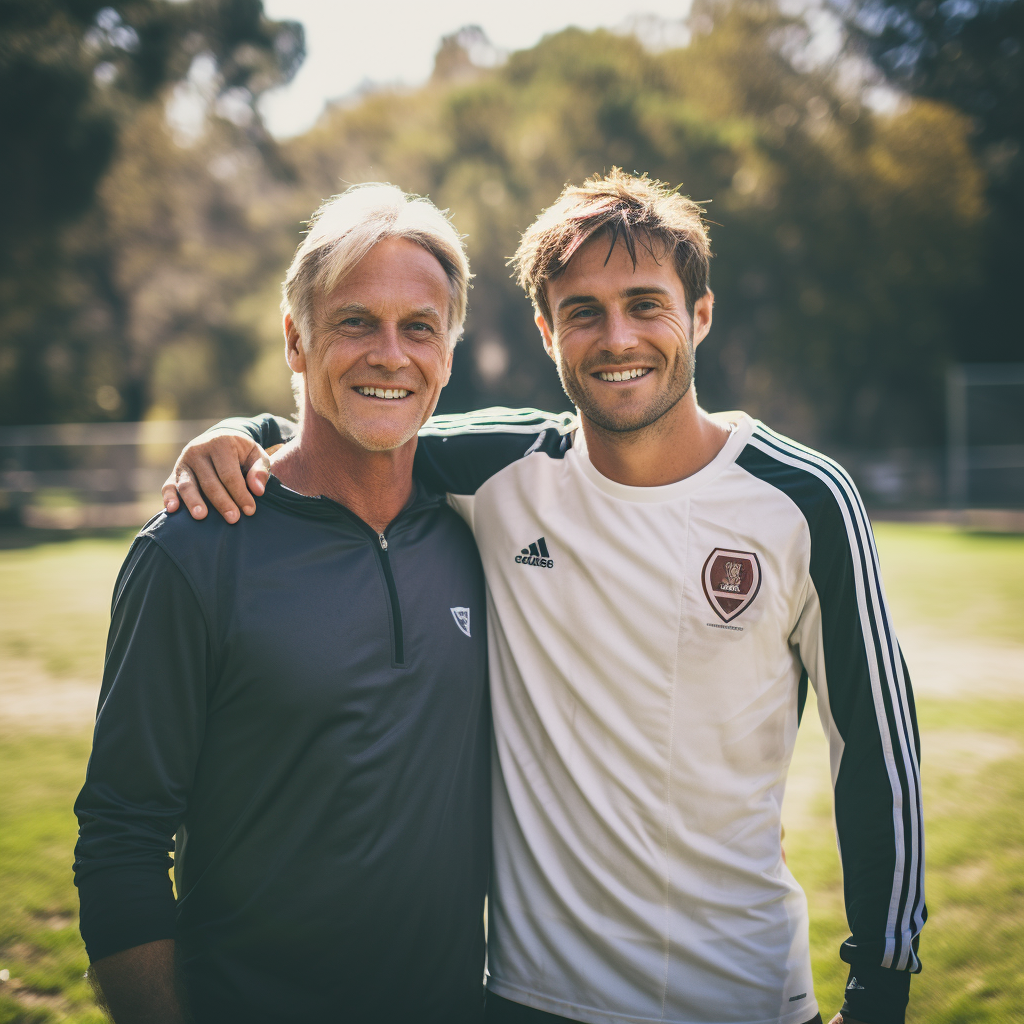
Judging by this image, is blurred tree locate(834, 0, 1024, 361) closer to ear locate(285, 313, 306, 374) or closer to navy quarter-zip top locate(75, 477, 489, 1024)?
ear locate(285, 313, 306, 374)

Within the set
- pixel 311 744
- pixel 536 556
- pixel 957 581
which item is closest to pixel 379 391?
pixel 536 556

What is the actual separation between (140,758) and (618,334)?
1.59 m

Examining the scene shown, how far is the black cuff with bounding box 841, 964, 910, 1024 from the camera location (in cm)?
214

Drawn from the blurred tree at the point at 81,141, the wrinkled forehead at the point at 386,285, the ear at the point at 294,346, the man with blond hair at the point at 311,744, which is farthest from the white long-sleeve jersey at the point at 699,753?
the blurred tree at the point at 81,141

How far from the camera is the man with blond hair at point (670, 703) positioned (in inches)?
87.3

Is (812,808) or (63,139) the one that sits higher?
(63,139)

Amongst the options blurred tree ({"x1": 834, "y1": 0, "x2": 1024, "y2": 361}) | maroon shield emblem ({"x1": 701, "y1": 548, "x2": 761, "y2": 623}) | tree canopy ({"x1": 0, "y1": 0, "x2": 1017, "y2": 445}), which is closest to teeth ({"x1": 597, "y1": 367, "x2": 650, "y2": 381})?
maroon shield emblem ({"x1": 701, "y1": 548, "x2": 761, "y2": 623})

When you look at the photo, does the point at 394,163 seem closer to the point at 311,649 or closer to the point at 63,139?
the point at 63,139

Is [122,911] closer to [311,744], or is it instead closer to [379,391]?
[311,744]

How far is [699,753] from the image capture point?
2.28 meters

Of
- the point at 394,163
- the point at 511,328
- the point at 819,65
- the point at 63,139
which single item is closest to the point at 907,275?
the point at 819,65

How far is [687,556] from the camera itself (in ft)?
7.70

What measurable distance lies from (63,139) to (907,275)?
22.4 meters

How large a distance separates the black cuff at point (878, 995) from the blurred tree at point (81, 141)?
24.8m
